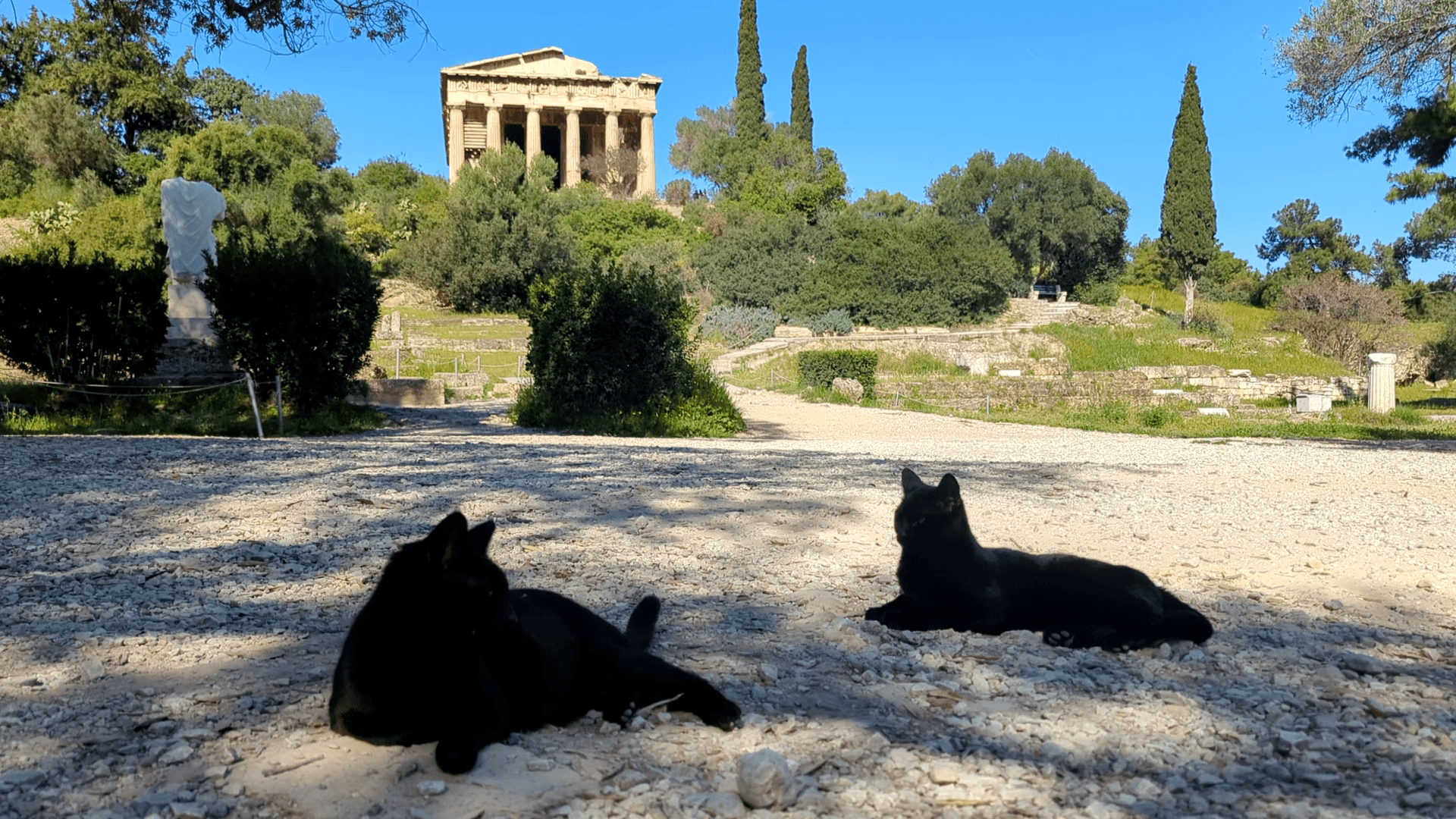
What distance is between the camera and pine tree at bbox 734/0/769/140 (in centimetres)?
5312

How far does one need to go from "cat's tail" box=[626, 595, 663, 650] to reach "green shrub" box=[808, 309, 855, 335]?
33041mm

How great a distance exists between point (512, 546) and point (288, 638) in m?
1.49

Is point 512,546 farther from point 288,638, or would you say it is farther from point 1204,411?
point 1204,411

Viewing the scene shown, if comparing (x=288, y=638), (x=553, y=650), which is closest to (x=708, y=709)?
(x=553, y=650)

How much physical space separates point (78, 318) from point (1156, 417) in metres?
17.9

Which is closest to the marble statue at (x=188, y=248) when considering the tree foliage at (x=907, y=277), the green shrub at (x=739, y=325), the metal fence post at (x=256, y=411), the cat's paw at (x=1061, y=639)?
the metal fence post at (x=256, y=411)

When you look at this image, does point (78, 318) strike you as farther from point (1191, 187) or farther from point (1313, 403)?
point (1191, 187)

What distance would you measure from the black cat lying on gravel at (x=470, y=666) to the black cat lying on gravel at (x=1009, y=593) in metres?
1.15

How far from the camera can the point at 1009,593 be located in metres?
3.74

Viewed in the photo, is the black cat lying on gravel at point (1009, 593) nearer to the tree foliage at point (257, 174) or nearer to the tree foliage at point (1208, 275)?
the tree foliage at point (257, 174)

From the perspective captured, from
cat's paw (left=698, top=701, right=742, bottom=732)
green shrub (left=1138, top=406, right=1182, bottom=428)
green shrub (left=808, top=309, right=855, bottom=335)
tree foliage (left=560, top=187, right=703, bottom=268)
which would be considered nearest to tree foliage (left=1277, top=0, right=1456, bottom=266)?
green shrub (left=1138, top=406, right=1182, bottom=428)

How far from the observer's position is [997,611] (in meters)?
3.71

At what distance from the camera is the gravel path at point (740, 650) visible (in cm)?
239

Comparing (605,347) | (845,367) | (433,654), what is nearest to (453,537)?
(433,654)
